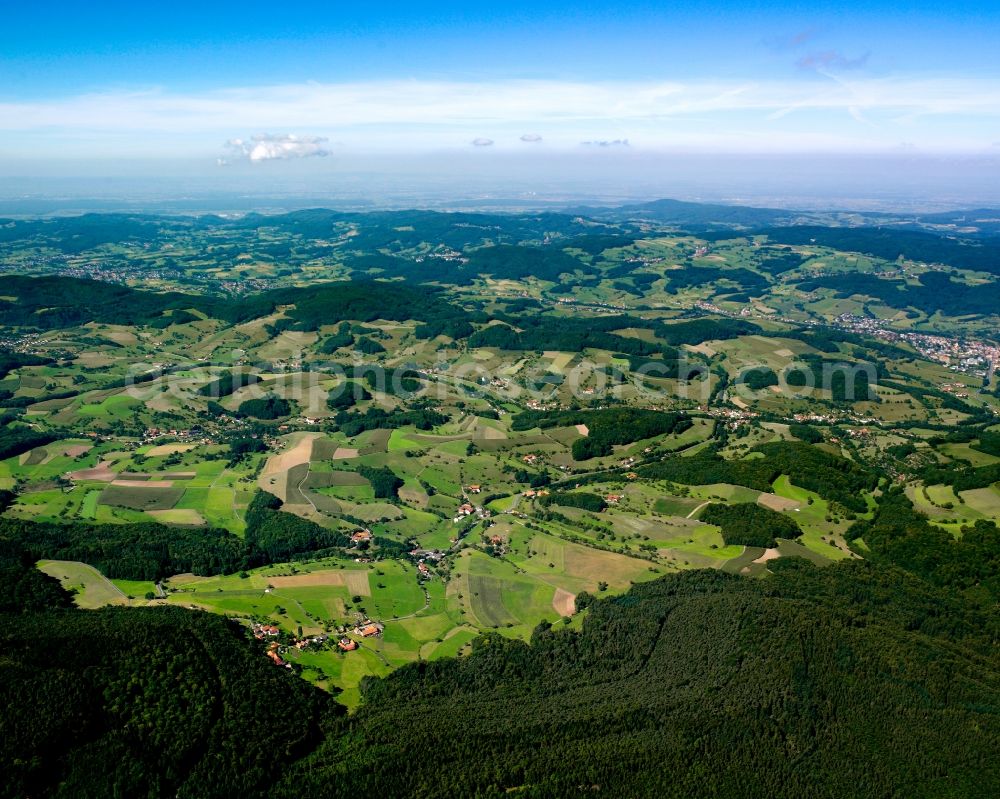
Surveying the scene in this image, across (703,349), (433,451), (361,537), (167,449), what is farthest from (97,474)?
(703,349)

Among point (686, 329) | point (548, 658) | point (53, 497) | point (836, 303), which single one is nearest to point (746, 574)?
point (548, 658)

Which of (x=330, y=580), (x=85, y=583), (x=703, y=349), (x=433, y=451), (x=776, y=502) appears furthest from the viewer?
(x=703, y=349)

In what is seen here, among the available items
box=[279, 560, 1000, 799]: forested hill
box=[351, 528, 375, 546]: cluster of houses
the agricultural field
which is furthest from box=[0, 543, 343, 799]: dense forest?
box=[351, 528, 375, 546]: cluster of houses

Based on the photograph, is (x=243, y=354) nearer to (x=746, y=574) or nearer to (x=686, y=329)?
(x=686, y=329)

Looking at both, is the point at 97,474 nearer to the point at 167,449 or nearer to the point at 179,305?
the point at 167,449

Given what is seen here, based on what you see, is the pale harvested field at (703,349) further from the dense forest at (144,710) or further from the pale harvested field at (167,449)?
the dense forest at (144,710)

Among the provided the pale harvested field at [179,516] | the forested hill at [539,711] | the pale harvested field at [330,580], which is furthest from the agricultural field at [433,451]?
the forested hill at [539,711]
